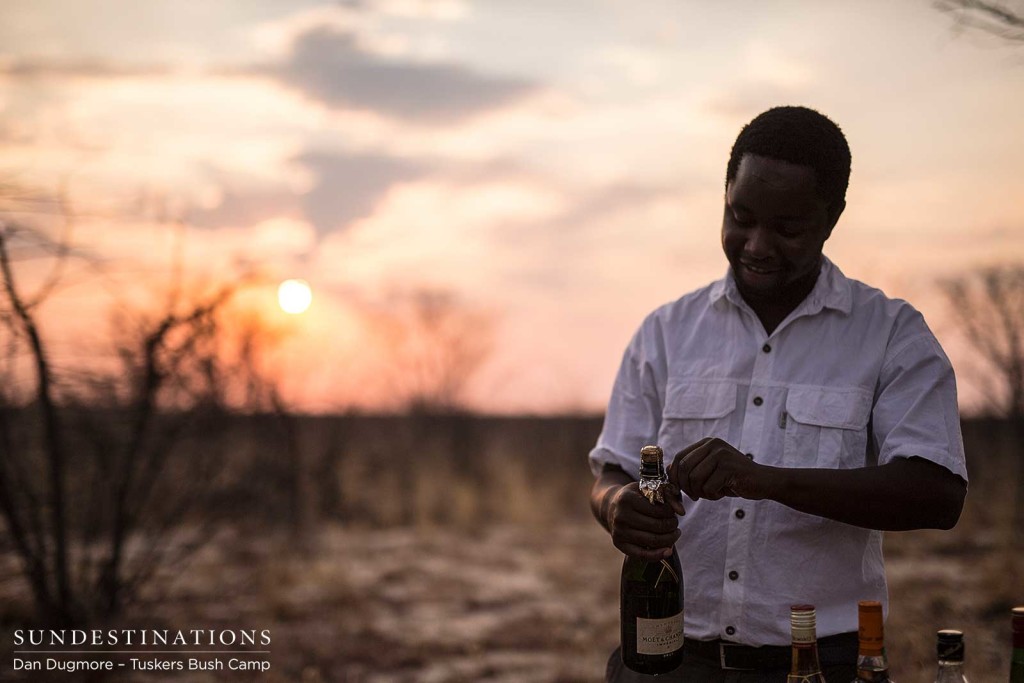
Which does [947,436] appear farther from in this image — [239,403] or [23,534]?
[239,403]

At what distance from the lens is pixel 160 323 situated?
5.55 meters

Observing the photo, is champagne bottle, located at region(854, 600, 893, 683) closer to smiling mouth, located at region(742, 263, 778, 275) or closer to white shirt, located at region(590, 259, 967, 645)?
white shirt, located at region(590, 259, 967, 645)

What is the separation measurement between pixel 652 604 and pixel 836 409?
0.68m

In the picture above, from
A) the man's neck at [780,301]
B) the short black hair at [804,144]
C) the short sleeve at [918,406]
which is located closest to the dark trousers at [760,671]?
the short sleeve at [918,406]

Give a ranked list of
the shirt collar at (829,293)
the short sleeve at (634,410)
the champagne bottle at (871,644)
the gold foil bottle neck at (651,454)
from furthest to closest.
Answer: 1. the short sleeve at (634,410)
2. the shirt collar at (829,293)
3. the gold foil bottle neck at (651,454)
4. the champagne bottle at (871,644)

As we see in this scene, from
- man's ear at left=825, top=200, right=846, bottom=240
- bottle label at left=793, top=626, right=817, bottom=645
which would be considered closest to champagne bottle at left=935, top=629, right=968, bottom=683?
bottle label at left=793, top=626, right=817, bottom=645

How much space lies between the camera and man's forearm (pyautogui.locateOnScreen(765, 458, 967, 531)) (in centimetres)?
186

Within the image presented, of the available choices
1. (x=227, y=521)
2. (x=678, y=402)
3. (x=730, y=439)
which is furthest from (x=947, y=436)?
(x=227, y=521)

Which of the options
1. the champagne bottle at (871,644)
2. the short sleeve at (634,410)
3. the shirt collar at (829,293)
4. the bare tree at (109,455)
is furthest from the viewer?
the bare tree at (109,455)

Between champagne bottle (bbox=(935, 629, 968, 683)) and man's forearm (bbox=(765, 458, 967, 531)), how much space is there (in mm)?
283

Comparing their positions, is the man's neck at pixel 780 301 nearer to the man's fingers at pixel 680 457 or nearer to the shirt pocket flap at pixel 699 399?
the shirt pocket flap at pixel 699 399

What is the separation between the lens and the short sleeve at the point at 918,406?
1.94 metres

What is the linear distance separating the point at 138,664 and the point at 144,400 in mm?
1693

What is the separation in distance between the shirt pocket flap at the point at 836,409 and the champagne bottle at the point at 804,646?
0.51 m
